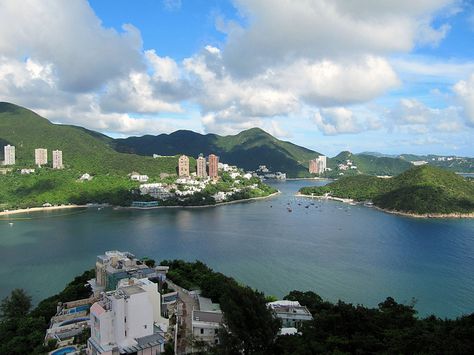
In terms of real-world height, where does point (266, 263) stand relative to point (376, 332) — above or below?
below

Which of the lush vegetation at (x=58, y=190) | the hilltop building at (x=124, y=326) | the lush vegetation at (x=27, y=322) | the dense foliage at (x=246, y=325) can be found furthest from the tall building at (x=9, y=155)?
the dense foliage at (x=246, y=325)

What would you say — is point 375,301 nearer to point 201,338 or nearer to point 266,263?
point 266,263

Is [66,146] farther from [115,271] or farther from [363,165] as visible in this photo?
[363,165]

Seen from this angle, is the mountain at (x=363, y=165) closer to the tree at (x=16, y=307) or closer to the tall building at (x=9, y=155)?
the tall building at (x=9, y=155)

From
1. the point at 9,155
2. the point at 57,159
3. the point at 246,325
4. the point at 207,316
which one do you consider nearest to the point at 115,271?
the point at 207,316

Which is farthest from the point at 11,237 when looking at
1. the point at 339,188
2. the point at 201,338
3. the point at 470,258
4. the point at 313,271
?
the point at 339,188
